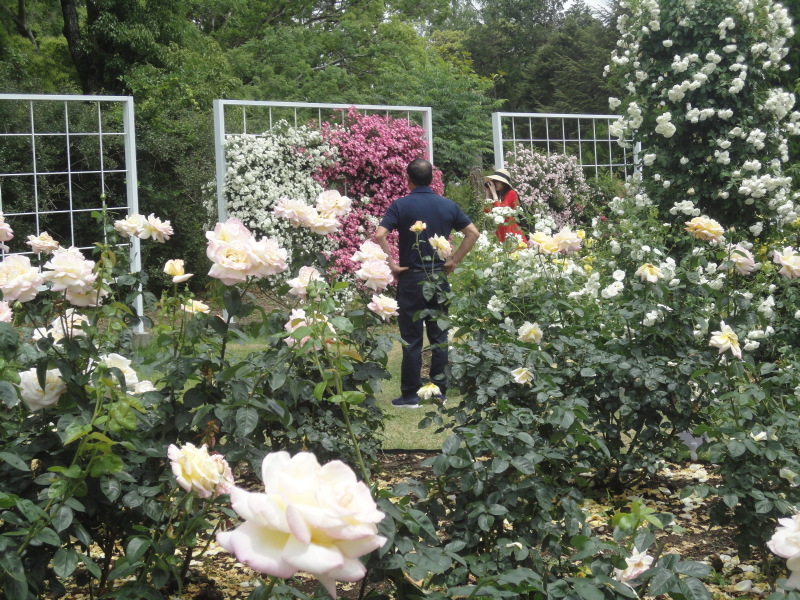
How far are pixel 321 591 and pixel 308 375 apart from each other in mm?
1170

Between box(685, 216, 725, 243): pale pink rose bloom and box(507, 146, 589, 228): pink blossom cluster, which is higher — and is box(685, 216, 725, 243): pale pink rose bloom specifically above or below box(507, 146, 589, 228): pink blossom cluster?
below

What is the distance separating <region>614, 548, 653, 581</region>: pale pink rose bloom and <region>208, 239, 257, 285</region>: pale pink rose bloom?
38.8 inches

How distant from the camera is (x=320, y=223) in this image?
2518mm

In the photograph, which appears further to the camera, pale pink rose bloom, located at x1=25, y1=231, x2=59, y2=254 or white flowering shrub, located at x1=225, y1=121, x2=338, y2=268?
white flowering shrub, located at x1=225, y1=121, x2=338, y2=268

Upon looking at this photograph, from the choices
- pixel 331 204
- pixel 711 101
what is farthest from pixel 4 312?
pixel 711 101

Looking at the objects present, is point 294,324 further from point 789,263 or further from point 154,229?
point 789,263

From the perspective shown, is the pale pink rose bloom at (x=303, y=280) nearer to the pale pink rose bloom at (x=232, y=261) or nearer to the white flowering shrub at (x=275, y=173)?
the pale pink rose bloom at (x=232, y=261)

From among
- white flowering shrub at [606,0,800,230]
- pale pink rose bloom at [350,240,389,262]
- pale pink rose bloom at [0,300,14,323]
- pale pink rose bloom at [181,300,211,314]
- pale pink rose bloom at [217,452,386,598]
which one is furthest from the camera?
white flowering shrub at [606,0,800,230]

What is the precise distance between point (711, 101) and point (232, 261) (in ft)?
16.3

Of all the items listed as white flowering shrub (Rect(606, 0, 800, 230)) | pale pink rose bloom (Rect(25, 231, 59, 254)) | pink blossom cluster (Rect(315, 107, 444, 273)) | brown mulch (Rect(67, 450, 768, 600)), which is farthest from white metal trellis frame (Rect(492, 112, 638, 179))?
pale pink rose bloom (Rect(25, 231, 59, 254))

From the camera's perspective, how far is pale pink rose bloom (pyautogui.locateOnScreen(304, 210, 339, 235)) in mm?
2508

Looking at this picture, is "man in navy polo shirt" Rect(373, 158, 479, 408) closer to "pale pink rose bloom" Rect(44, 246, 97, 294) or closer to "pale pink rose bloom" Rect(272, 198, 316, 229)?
"pale pink rose bloom" Rect(272, 198, 316, 229)

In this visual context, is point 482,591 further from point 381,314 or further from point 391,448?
point 391,448

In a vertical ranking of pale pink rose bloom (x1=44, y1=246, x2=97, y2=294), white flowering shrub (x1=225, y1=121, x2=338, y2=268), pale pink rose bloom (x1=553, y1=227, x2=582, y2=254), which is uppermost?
white flowering shrub (x1=225, y1=121, x2=338, y2=268)
